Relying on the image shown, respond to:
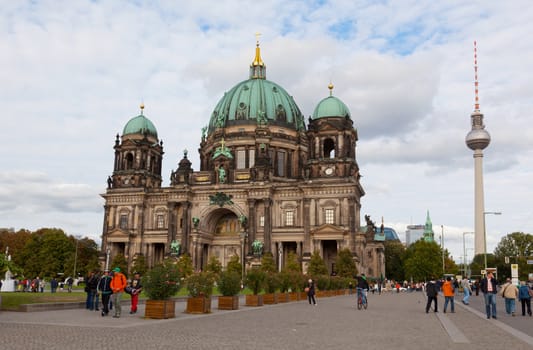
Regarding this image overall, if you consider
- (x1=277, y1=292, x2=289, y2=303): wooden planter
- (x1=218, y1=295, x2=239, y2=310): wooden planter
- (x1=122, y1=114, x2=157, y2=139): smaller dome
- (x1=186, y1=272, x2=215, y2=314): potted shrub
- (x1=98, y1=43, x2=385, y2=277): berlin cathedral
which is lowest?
(x1=277, y1=292, x2=289, y2=303): wooden planter

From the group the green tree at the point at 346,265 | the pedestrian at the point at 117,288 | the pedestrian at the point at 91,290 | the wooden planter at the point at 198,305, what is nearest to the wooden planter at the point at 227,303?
the wooden planter at the point at 198,305

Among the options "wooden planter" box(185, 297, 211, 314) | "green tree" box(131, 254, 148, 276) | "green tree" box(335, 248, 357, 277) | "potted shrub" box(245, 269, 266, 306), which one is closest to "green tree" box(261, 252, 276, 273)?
"green tree" box(335, 248, 357, 277)

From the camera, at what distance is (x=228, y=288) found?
26.9 m

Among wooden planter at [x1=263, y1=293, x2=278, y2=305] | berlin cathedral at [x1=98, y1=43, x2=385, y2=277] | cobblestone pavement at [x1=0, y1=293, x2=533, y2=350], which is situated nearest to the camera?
cobblestone pavement at [x1=0, y1=293, x2=533, y2=350]

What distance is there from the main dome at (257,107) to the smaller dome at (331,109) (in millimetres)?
10420

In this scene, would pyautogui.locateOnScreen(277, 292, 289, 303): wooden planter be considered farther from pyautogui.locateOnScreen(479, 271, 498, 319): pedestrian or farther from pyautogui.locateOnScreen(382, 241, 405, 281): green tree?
pyautogui.locateOnScreen(382, 241, 405, 281): green tree

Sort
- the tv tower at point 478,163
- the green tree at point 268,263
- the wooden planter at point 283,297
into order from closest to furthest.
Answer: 1. the wooden planter at point 283,297
2. the green tree at point 268,263
3. the tv tower at point 478,163

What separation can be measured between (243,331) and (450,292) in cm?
1489

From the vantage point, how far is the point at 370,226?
8869 centimetres

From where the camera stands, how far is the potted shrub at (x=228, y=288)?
2656 centimetres

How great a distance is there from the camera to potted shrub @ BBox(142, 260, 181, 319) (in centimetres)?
2070

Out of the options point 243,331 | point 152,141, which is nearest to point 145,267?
point 152,141

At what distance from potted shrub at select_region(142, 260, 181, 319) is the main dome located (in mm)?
66554

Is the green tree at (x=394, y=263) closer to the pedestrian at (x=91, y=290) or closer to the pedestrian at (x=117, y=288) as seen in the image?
the pedestrian at (x=91, y=290)
